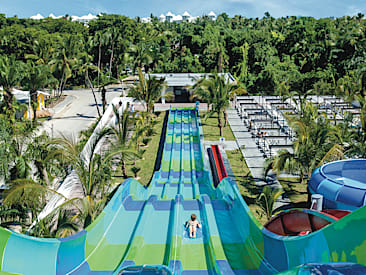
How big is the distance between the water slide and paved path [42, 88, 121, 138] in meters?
11.6

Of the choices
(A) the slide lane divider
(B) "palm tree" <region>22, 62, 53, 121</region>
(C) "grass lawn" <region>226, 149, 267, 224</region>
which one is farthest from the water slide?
(B) "palm tree" <region>22, 62, 53, 121</region>

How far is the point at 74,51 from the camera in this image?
32969 mm

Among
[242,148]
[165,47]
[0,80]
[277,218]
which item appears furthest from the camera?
[165,47]

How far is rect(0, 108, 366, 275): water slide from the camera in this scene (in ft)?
17.6

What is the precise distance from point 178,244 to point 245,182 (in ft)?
21.9

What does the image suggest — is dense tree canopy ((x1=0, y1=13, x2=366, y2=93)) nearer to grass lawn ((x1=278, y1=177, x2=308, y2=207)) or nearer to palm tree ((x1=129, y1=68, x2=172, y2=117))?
palm tree ((x1=129, y1=68, x2=172, y2=117))

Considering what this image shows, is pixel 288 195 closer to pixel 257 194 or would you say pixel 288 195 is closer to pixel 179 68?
pixel 257 194

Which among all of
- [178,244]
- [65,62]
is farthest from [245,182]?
[65,62]

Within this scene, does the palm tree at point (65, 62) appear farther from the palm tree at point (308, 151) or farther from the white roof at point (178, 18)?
the white roof at point (178, 18)

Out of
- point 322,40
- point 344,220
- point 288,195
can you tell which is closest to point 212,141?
point 288,195

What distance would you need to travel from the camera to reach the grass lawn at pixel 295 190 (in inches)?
487

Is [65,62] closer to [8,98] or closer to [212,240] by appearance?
[8,98]

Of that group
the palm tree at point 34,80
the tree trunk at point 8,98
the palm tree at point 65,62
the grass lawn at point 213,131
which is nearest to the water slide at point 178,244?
the grass lawn at point 213,131

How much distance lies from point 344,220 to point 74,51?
3179 cm
